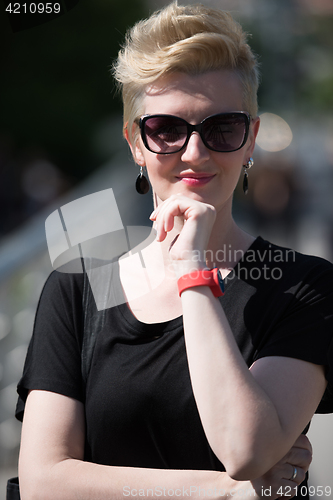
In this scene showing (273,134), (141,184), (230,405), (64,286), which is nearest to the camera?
(230,405)

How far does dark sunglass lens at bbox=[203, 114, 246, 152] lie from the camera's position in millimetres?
1412

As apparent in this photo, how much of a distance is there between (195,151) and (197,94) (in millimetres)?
184

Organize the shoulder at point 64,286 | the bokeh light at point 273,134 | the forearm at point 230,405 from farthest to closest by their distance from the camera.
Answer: the bokeh light at point 273,134
the shoulder at point 64,286
the forearm at point 230,405

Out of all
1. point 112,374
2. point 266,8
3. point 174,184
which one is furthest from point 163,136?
point 266,8

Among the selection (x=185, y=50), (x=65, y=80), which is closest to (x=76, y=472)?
(x=185, y=50)

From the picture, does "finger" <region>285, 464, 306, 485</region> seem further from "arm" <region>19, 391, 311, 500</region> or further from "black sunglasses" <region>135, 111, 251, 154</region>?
"black sunglasses" <region>135, 111, 251, 154</region>

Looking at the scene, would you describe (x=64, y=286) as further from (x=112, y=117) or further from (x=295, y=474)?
(x=112, y=117)

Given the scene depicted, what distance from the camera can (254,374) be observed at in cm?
122

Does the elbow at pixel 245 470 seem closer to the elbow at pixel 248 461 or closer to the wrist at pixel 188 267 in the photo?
the elbow at pixel 248 461

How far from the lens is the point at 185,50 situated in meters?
1.43

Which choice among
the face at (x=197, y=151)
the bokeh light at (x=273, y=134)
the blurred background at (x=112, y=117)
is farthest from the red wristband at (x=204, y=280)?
the bokeh light at (x=273, y=134)

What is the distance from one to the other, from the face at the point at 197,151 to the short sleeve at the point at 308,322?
359 mm

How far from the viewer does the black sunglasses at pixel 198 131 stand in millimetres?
1413

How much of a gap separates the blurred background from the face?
7.49 ft
